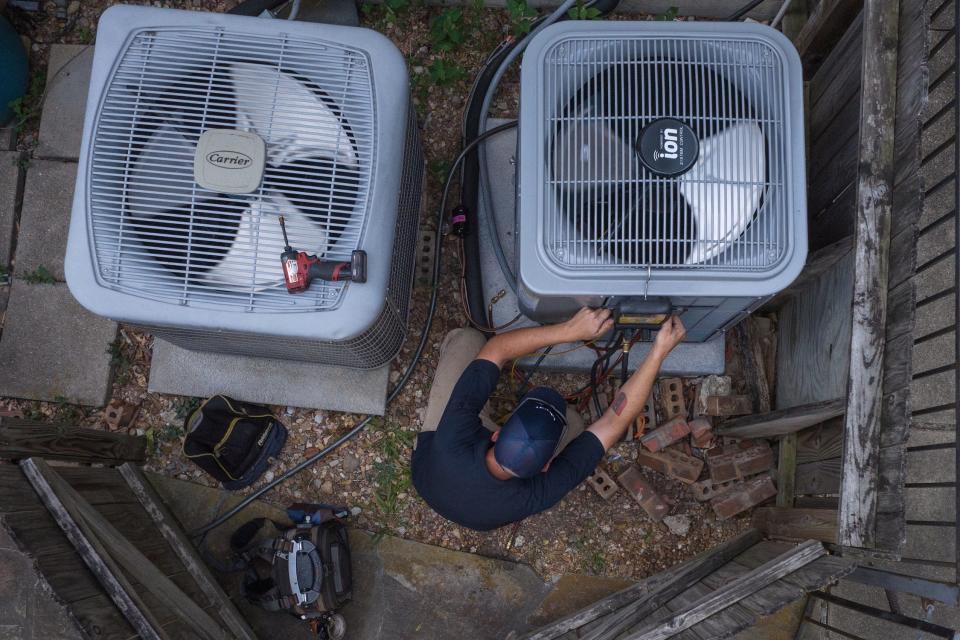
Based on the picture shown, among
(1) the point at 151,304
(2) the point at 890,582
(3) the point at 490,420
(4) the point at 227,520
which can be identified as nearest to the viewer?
(1) the point at 151,304

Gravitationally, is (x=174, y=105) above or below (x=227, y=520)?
above

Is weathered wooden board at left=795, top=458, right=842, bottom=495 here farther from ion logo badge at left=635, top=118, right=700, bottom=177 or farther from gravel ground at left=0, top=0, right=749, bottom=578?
ion logo badge at left=635, top=118, right=700, bottom=177

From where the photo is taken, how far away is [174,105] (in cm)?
197

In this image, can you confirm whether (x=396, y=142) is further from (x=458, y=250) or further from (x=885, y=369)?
(x=885, y=369)

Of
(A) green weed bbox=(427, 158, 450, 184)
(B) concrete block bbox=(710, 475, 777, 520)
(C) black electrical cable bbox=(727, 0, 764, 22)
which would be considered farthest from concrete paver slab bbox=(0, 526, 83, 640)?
(C) black electrical cable bbox=(727, 0, 764, 22)

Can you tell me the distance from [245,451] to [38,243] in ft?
5.22

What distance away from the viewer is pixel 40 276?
3291 millimetres

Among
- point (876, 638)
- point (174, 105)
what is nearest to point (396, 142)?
point (174, 105)

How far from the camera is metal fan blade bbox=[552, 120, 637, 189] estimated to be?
1838 mm

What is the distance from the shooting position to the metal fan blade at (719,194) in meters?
1.82

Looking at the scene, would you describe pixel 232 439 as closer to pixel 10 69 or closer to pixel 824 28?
pixel 10 69

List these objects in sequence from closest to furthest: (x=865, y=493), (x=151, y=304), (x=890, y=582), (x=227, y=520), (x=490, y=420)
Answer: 1. (x=151, y=304)
2. (x=865, y=493)
3. (x=890, y=582)
4. (x=490, y=420)
5. (x=227, y=520)

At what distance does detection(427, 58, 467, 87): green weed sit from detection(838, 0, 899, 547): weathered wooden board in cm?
179

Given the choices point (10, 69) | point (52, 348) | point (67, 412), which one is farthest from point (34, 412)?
point (10, 69)
